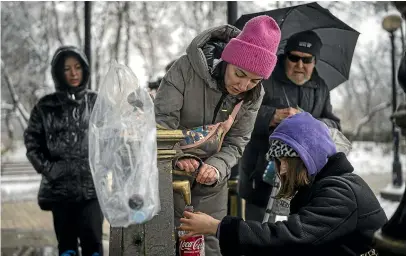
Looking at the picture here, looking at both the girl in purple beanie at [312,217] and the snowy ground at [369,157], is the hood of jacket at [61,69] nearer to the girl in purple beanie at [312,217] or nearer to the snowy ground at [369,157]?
the girl in purple beanie at [312,217]

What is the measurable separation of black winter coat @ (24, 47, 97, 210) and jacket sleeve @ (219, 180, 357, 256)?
6.33ft

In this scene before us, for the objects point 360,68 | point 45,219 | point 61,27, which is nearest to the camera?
point 45,219

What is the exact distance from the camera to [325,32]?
4.41m

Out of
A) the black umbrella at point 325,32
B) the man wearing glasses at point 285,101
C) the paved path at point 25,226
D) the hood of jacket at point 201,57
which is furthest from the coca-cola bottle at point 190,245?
the paved path at point 25,226

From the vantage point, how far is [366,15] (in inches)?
679

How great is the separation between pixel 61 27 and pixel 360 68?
2571 centimetres

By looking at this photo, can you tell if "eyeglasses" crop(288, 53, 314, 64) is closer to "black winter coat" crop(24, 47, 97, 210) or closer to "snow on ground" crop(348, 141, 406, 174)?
"black winter coat" crop(24, 47, 97, 210)

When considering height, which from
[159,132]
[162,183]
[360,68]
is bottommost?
[360,68]

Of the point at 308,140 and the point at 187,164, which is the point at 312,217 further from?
the point at 187,164

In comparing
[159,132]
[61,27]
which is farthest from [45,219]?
[61,27]

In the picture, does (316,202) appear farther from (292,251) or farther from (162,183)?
(162,183)

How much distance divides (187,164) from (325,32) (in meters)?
2.20

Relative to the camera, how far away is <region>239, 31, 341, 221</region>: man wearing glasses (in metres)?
3.95

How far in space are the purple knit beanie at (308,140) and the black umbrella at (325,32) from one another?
166 cm
